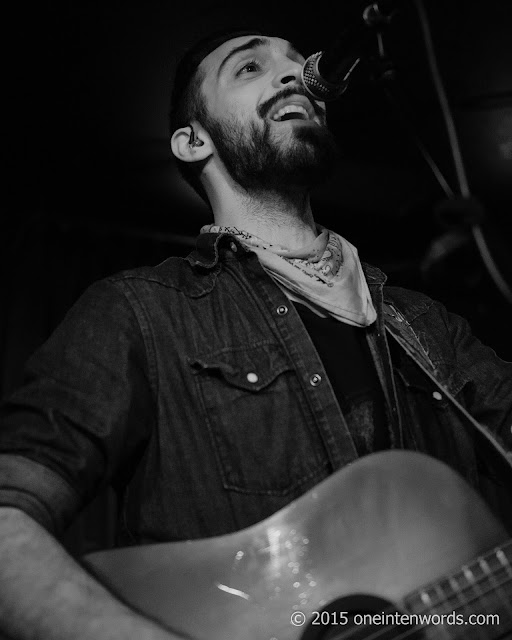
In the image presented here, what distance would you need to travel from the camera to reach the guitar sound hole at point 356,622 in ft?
2.47

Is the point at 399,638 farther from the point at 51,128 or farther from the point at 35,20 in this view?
the point at 51,128

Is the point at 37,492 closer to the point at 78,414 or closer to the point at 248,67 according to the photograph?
the point at 78,414

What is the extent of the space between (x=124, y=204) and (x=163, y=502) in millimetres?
1888

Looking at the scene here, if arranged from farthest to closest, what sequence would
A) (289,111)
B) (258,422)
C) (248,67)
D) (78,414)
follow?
1. (248,67)
2. (289,111)
3. (258,422)
4. (78,414)

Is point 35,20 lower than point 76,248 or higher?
higher

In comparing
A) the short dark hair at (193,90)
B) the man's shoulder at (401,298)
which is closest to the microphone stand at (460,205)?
the man's shoulder at (401,298)

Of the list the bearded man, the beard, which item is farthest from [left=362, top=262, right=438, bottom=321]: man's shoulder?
the beard

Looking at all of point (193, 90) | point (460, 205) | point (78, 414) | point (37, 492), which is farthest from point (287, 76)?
point (37, 492)

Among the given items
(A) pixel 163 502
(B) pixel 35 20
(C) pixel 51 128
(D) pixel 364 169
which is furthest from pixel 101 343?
(D) pixel 364 169

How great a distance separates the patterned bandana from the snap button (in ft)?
0.51

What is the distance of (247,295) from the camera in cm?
124

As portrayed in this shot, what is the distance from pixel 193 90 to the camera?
5.23 ft

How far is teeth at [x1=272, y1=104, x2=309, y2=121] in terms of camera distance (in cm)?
138

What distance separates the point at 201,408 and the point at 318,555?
1.12ft
